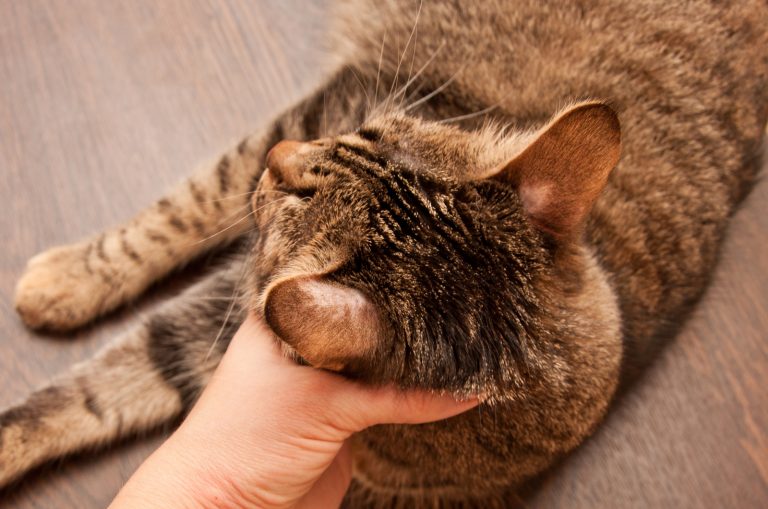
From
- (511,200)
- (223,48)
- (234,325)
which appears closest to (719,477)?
(511,200)

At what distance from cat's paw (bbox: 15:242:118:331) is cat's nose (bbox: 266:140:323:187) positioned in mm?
545

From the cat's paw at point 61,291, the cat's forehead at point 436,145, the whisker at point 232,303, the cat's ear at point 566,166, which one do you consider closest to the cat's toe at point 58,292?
the cat's paw at point 61,291

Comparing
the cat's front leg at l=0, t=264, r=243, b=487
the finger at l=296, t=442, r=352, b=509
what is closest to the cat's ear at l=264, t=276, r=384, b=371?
the finger at l=296, t=442, r=352, b=509

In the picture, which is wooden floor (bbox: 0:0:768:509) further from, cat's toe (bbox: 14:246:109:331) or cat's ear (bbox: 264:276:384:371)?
cat's ear (bbox: 264:276:384:371)

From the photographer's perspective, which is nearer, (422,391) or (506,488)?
(422,391)

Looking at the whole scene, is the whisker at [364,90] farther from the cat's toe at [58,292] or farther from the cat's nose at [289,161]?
the cat's toe at [58,292]

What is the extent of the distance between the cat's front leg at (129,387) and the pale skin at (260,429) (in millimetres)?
301

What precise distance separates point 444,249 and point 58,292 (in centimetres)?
81

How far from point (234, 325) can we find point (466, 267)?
563 mm

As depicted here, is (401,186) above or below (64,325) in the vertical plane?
above

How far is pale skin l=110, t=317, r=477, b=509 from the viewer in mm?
630

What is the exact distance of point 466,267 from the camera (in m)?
0.61

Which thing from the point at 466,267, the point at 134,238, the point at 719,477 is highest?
the point at 466,267

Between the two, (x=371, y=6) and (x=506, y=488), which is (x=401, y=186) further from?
(x=371, y=6)
